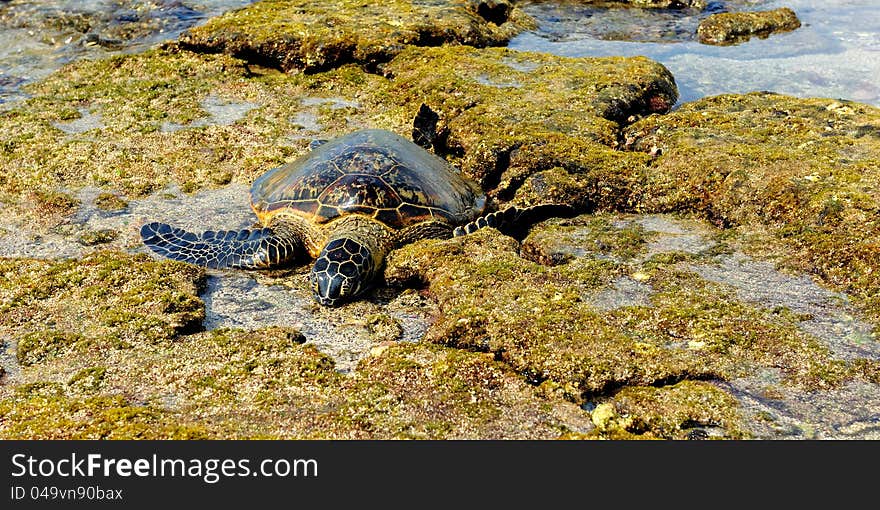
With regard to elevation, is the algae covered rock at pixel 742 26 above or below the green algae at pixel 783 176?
above

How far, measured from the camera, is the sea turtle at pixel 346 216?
6164 mm

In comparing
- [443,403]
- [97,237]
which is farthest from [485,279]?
[97,237]

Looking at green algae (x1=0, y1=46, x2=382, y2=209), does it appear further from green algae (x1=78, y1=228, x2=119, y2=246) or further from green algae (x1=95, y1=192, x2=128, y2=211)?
green algae (x1=78, y1=228, x2=119, y2=246)

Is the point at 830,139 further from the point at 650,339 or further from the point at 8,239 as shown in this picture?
the point at 8,239

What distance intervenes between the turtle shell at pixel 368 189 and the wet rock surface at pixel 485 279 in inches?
19.7

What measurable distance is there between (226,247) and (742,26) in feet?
35.2

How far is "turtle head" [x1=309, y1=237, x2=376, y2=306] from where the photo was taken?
5621 mm

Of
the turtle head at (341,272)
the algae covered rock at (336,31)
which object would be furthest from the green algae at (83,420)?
the algae covered rock at (336,31)

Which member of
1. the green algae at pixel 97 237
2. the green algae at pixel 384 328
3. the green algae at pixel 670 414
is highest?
the green algae at pixel 670 414

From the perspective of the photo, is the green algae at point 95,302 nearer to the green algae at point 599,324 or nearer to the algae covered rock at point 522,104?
the green algae at point 599,324

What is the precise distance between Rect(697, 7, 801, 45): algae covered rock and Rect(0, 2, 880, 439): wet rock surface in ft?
12.7

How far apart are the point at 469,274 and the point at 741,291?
6.65 feet
